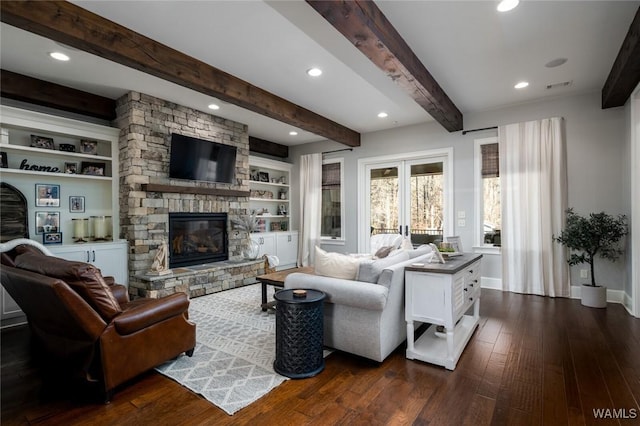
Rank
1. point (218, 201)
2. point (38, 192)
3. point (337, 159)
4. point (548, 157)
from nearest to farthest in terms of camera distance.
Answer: point (38, 192), point (548, 157), point (218, 201), point (337, 159)

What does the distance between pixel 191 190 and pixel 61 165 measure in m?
1.68

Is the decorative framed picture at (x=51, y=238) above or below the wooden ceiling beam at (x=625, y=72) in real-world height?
below

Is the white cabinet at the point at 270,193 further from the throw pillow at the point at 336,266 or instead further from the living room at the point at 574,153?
the throw pillow at the point at 336,266

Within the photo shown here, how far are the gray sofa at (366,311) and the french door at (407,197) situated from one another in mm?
3262

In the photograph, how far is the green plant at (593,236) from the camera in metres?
4.01

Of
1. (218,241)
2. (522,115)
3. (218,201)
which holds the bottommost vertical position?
(218,241)

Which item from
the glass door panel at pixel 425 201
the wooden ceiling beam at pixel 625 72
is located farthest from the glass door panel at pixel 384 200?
the wooden ceiling beam at pixel 625 72

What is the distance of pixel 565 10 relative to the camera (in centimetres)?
262

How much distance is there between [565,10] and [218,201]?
5.00 metres

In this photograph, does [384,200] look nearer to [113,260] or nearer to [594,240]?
[594,240]

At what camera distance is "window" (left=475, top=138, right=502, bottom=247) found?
204 inches

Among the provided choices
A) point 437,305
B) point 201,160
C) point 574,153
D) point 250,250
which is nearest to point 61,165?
point 201,160

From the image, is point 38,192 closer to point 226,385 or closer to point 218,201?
point 218,201

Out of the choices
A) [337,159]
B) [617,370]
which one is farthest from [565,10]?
[337,159]
